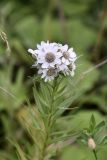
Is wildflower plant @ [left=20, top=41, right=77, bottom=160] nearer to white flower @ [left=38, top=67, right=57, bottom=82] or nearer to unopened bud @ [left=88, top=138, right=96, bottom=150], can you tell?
white flower @ [left=38, top=67, right=57, bottom=82]

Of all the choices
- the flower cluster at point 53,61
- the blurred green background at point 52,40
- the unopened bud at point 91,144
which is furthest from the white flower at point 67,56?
the blurred green background at point 52,40

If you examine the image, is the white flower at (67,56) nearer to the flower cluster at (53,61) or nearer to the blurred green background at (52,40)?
the flower cluster at (53,61)

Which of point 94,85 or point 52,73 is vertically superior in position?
point 94,85

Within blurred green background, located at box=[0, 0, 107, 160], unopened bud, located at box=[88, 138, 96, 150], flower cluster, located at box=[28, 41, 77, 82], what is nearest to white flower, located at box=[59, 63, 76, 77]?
flower cluster, located at box=[28, 41, 77, 82]

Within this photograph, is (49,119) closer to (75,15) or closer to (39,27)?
(39,27)

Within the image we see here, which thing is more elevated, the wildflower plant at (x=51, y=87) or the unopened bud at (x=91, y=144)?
the wildflower plant at (x=51, y=87)

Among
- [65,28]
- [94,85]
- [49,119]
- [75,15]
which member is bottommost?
[49,119]

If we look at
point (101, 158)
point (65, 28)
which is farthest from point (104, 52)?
point (101, 158)
